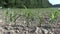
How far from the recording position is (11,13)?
409 centimetres

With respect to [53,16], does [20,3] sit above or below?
below

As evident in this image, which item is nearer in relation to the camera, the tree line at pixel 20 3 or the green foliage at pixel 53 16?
the green foliage at pixel 53 16

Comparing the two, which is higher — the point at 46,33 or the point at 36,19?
the point at 36,19

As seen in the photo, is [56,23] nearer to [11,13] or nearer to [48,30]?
[48,30]

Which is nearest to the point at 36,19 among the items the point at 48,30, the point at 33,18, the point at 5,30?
the point at 33,18

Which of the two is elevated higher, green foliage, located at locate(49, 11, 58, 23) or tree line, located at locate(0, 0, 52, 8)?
green foliage, located at locate(49, 11, 58, 23)

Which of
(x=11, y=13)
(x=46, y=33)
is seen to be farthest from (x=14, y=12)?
(x=46, y=33)

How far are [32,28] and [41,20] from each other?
0.76 ft

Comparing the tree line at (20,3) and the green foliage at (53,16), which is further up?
the green foliage at (53,16)

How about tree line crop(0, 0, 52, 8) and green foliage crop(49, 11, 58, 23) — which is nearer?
green foliage crop(49, 11, 58, 23)

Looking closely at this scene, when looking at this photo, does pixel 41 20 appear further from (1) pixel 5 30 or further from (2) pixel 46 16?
(1) pixel 5 30

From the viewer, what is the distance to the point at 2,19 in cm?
402

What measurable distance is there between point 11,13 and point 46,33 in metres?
0.79

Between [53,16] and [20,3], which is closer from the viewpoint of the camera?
[53,16]
